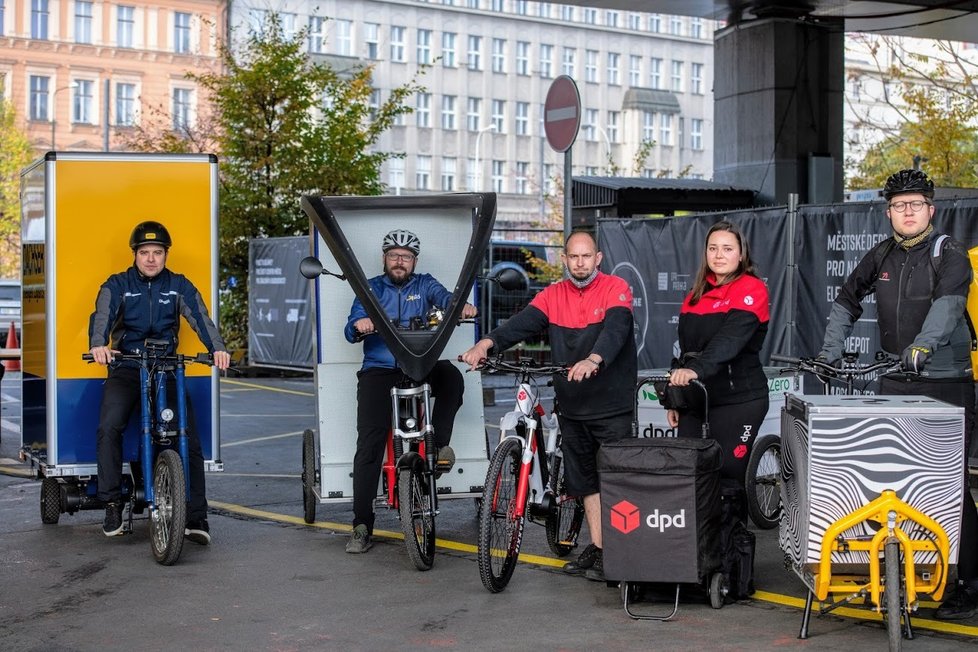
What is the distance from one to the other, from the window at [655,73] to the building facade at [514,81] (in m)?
0.06

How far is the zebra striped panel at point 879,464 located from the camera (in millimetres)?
6051

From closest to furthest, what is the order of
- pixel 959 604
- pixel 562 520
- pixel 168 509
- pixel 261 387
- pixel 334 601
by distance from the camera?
pixel 959 604, pixel 334 601, pixel 562 520, pixel 168 509, pixel 261 387

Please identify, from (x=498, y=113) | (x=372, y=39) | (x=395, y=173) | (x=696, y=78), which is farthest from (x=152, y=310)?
(x=696, y=78)

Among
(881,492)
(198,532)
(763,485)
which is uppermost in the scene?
(881,492)

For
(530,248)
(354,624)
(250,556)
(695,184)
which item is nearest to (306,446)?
(250,556)

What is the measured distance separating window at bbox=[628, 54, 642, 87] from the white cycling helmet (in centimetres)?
7739

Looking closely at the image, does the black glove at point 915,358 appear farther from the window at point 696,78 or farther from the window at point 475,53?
the window at point 696,78

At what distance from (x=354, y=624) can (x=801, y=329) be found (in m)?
6.19

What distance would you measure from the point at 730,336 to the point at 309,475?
11.6 feet

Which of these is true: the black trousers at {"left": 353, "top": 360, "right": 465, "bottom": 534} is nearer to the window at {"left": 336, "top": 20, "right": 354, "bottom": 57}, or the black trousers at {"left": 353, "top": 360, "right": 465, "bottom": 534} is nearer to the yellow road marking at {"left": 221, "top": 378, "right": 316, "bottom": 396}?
the yellow road marking at {"left": 221, "top": 378, "right": 316, "bottom": 396}

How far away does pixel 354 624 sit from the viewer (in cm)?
666

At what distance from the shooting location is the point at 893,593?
5855 millimetres

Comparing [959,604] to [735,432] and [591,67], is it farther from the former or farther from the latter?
[591,67]

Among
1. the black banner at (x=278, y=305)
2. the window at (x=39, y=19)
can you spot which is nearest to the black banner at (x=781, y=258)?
the black banner at (x=278, y=305)
